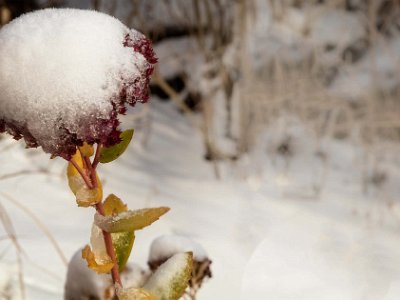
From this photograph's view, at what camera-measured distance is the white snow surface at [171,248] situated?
36.6 inches

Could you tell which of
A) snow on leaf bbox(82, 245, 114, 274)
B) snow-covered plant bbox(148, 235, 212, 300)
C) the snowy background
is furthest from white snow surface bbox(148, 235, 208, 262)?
snow on leaf bbox(82, 245, 114, 274)

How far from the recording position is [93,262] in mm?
542

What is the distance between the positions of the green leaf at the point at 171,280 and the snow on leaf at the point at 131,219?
10 cm

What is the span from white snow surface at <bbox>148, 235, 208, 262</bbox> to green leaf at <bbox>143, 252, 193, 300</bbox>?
0.31 metres

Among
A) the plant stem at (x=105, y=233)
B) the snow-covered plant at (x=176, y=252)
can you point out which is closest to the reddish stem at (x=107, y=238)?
the plant stem at (x=105, y=233)

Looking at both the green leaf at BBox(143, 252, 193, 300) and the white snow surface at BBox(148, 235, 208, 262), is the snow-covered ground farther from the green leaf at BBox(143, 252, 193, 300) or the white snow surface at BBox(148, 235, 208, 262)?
the green leaf at BBox(143, 252, 193, 300)

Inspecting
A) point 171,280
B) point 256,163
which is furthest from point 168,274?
point 256,163

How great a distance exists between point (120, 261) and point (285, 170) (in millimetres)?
1527

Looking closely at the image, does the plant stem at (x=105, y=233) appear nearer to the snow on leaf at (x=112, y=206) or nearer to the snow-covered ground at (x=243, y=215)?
the snow on leaf at (x=112, y=206)

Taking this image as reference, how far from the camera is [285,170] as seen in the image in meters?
2.09

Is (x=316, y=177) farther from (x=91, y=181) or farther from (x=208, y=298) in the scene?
(x=91, y=181)

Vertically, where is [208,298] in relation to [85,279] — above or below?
below

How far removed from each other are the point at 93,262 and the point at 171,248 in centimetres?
40

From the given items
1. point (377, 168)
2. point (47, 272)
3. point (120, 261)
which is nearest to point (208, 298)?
point (47, 272)
